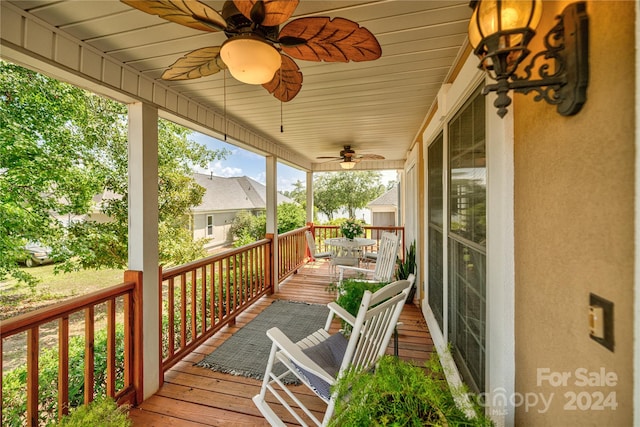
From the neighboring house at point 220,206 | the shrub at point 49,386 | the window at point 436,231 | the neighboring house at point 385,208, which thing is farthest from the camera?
the neighboring house at point 385,208

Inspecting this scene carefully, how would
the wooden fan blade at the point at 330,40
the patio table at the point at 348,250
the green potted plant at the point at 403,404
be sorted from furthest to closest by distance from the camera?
the patio table at the point at 348,250
the wooden fan blade at the point at 330,40
the green potted plant at the point at 403,404

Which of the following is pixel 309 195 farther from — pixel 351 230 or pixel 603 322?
pixel 603 322

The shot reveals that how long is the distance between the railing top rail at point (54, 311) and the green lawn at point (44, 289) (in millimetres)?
4511

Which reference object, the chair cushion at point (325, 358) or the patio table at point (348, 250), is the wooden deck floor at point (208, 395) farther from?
the patio table at point (348, 250)

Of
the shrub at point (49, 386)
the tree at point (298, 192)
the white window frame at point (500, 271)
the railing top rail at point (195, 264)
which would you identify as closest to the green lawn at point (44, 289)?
the shrub at point (49, 386)

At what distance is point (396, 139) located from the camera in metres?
4.52

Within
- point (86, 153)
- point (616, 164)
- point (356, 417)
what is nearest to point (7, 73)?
point (86, 153)

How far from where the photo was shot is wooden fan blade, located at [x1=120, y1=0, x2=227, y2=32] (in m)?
0.99

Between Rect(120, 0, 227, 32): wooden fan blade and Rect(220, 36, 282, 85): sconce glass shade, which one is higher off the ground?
Rect(120, 0, 227, 32): wooden fan blade

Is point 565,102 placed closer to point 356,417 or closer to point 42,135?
point 356,417

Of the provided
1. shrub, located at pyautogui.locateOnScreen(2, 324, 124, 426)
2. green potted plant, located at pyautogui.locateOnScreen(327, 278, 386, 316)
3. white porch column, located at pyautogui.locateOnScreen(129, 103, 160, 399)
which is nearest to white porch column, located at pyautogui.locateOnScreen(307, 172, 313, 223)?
green potted plant, located at pyautogui.locateOnScreen(327, 278, 386, 316)

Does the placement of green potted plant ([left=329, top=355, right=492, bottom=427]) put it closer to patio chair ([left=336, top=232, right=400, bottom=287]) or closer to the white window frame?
the white window frame

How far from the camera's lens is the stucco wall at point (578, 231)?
23.6 inches

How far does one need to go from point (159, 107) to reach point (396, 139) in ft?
11.4
